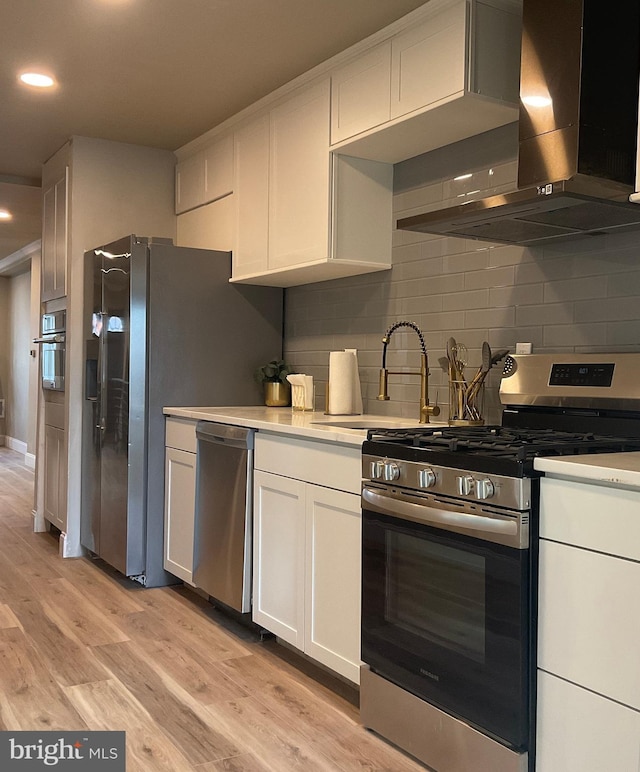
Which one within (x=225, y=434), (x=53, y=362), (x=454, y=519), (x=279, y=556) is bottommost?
(x=279, y=556)

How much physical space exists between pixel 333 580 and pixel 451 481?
76cm

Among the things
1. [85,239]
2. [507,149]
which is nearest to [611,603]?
[507,149]

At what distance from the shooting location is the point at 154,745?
2.25 metres

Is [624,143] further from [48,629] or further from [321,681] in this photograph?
[48,629]

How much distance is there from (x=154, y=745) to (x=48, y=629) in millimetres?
1196

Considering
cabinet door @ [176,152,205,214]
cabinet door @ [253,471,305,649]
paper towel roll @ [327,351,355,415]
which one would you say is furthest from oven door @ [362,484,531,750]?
cabinet door @ [176,152,205,214]

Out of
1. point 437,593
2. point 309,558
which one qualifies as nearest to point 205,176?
point 309,558

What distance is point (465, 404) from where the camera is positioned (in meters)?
2.84

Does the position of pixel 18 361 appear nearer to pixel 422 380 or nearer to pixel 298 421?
pixel 298 421

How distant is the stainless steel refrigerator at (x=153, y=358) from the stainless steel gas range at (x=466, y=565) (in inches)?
71.7

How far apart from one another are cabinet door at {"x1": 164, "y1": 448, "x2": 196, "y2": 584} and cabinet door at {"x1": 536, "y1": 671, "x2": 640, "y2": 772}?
6.82 ft

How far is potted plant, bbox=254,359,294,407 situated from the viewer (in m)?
4.11

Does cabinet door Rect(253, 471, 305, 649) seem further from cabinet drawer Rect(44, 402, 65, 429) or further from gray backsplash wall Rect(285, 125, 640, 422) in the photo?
cabinet drawer Rect(44, 402, 65, 429)

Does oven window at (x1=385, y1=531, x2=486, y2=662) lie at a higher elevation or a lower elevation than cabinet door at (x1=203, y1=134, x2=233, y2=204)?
lower
